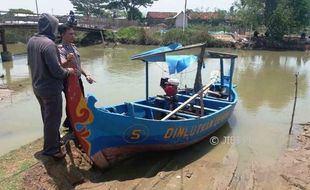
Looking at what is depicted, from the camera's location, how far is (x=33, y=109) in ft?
35.2

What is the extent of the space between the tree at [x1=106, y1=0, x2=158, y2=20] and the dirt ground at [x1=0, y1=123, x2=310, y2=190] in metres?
48.0

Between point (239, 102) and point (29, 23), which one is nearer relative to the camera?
point (239, 102)

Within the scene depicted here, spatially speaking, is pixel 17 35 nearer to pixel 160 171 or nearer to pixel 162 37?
pixel 162 37

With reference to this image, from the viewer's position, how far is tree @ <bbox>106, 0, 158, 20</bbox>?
53188mm

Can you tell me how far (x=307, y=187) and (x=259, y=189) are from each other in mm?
786

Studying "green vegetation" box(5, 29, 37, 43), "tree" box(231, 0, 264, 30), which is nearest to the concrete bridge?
"green vegetation" box(5, 29, 37, 43)

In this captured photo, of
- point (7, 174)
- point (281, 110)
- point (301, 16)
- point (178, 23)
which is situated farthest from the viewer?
point (178, 23)

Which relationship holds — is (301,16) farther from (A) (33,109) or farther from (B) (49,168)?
(B) (49,168)

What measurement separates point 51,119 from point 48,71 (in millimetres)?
736

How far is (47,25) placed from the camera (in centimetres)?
484

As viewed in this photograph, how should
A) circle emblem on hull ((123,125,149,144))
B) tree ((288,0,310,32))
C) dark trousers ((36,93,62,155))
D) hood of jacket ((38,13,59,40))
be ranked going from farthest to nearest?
tree ((288,0,310,32)), circle emblem on hull ((123,125,149,144)), dark trousers ((36,93,62,155)), hood of jacket ((38,13,59,40))

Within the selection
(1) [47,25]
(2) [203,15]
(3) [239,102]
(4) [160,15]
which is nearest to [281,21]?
(2) [203,15]

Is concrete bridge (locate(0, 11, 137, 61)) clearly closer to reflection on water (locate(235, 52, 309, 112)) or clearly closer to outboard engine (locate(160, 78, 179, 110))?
outboard engine (locate(160, 78, 179, 110))

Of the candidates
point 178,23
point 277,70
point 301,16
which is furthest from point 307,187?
point 178,23
